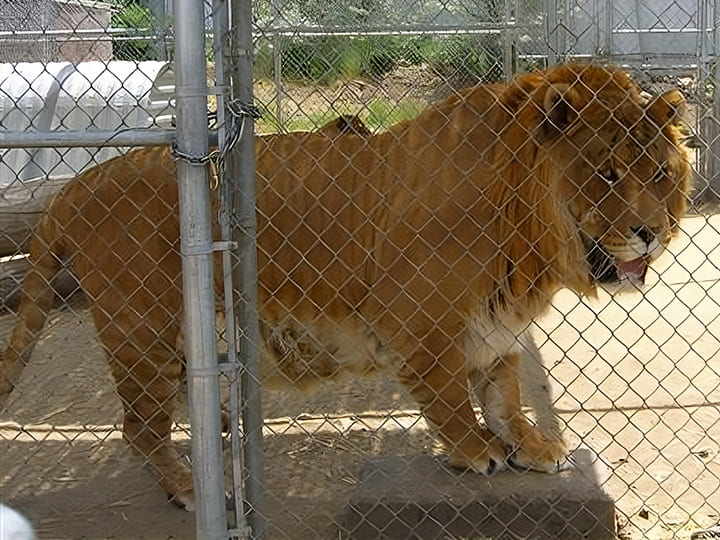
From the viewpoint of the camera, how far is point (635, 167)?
3.97 m

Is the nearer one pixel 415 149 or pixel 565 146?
pixel 565 146

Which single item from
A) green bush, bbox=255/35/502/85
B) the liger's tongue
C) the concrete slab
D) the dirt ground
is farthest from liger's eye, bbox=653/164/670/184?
green bush, bbox=255/35/502/85

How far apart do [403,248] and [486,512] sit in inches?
47.5

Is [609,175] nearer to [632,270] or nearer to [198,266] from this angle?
[632,270]

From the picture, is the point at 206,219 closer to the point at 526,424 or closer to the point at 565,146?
the point at 565,146

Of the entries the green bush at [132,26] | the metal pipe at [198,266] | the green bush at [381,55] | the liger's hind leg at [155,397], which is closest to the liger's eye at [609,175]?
the metal pipe at [198,266]

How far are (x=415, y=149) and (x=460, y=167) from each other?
26 cm

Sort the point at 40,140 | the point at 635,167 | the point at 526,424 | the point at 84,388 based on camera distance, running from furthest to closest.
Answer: the point at 84,388 → the point at 526,424 → the point at 635,167 → the point at 40,140

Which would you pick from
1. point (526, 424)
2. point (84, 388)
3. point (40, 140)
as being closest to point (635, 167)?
point (526, 424)

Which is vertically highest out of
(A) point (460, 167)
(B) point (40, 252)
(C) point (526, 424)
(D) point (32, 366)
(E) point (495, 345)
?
(A) point (460, 167)

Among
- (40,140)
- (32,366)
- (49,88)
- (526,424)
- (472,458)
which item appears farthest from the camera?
(49,88)

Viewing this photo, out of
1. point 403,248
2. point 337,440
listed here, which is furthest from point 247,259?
point 337,440

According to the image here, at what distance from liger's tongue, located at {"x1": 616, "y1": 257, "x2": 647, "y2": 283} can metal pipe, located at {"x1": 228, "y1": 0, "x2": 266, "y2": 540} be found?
188 cm

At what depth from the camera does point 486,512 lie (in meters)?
4.00
